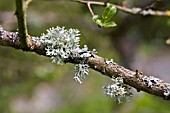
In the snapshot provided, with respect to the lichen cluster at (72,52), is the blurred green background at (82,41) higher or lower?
higher

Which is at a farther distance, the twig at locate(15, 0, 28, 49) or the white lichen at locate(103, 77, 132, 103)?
the white lichen at locate(103, 77, 132, 103)

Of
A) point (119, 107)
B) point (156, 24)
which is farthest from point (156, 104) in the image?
point (156, 24)

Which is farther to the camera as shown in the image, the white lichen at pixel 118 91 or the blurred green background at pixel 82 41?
the blurred green background at pixel 82 41

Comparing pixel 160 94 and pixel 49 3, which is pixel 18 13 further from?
pixel 49 3

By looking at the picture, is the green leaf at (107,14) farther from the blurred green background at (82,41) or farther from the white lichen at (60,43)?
the blurred green background at (82,41)

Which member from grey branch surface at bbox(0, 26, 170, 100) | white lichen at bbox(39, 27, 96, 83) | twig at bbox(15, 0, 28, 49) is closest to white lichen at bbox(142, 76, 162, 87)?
grey branch surface at bbox(0, 26, 170, 100)

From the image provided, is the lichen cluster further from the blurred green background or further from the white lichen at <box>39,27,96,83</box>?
the blurred green background

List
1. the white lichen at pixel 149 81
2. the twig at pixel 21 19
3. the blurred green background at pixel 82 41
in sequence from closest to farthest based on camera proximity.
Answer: the twig at pixel 21 19 < the white lichen at pixel 149 81 < the blurred green background at pixel 82 41

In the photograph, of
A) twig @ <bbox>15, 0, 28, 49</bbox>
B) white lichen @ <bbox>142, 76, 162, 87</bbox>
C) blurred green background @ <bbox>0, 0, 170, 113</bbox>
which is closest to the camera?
twig @ <bbox>15, 0, 28, 49</bbox>

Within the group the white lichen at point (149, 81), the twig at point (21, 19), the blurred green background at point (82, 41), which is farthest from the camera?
the blurred green background at point (82, 41)

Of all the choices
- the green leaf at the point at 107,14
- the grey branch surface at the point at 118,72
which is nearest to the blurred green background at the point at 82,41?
the green leaf at the point at 107,14

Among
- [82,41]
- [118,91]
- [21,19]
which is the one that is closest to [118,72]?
[118,91]

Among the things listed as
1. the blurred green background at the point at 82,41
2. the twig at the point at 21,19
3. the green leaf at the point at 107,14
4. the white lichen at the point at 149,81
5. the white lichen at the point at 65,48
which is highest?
the blurred green background at the point at 82,41
